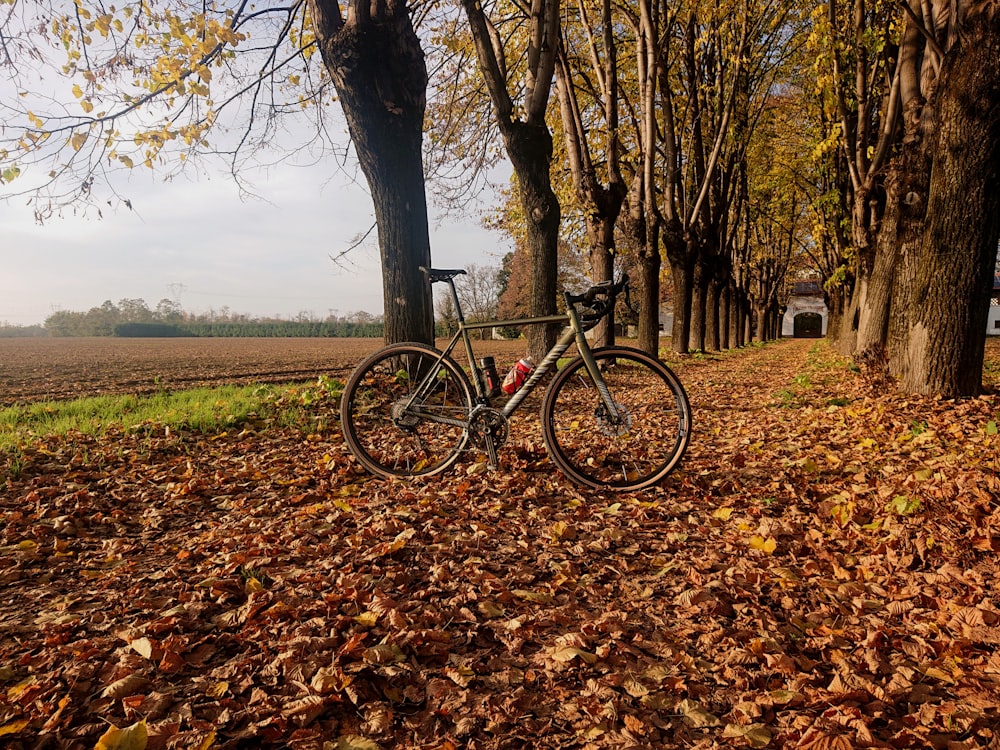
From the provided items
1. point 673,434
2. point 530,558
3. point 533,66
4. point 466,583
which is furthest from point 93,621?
point 533,66

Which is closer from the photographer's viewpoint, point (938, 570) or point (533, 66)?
point (938, 570)

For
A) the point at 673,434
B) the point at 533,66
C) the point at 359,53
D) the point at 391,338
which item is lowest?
the point at 673,434

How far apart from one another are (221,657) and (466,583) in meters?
1.11

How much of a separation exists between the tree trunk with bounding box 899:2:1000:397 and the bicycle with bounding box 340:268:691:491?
13.2ft

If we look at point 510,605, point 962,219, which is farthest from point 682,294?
point 510,605

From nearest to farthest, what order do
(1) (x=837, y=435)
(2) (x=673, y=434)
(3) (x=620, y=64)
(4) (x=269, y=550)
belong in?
(4) (x=269, y=550) → (2) (x=673, y=434) → (1) (x=837, y=435) → (3) (x=620, y=64)

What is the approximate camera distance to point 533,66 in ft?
26.8

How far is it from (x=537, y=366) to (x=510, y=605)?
1919 millimetres

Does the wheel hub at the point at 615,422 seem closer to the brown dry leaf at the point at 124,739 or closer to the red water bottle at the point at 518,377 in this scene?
the red water bottle at the point at 518,377

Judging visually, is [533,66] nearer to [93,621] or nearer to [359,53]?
[359,53]

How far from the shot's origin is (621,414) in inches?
153

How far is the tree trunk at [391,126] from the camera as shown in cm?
603

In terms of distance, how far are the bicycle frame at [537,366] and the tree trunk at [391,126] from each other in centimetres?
219

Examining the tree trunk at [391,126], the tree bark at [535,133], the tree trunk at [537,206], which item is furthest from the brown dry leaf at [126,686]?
the tree trunk at [537,206]
